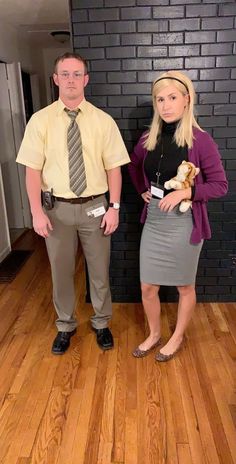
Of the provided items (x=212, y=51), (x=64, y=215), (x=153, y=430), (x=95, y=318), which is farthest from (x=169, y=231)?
(x=212, y=51)

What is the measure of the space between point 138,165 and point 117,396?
1183 mm

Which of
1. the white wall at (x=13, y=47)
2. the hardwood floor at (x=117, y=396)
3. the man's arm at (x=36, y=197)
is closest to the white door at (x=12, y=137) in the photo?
the white wall at (x=13, y=47)

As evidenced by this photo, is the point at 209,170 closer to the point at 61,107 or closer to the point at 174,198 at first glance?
the point at 174,198

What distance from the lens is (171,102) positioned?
69.2 inches

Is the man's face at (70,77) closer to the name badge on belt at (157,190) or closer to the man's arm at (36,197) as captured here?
the man's arm at (36,197)

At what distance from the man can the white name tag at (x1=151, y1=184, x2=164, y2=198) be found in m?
0.21

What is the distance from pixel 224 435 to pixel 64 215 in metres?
1.25

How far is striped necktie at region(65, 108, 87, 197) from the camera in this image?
189 centimetres

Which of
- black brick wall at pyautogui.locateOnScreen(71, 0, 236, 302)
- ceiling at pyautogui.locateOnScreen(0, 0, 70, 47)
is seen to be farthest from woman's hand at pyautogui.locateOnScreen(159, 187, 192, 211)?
ceiling at pyautogui.locateOnScreen(0, 0, 70, 47)

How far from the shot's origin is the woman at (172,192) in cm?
179

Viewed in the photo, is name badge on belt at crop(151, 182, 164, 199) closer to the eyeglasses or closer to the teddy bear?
the teddy bear

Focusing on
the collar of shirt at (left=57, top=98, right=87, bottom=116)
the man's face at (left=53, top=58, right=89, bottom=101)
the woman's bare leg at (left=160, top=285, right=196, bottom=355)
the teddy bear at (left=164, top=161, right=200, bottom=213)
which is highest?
the man's face at (left=53, top=58, right=89, bottom=101)

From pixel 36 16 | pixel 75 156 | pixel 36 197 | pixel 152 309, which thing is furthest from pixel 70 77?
pixel 36 16

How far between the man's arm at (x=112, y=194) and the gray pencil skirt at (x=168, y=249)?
18cm
